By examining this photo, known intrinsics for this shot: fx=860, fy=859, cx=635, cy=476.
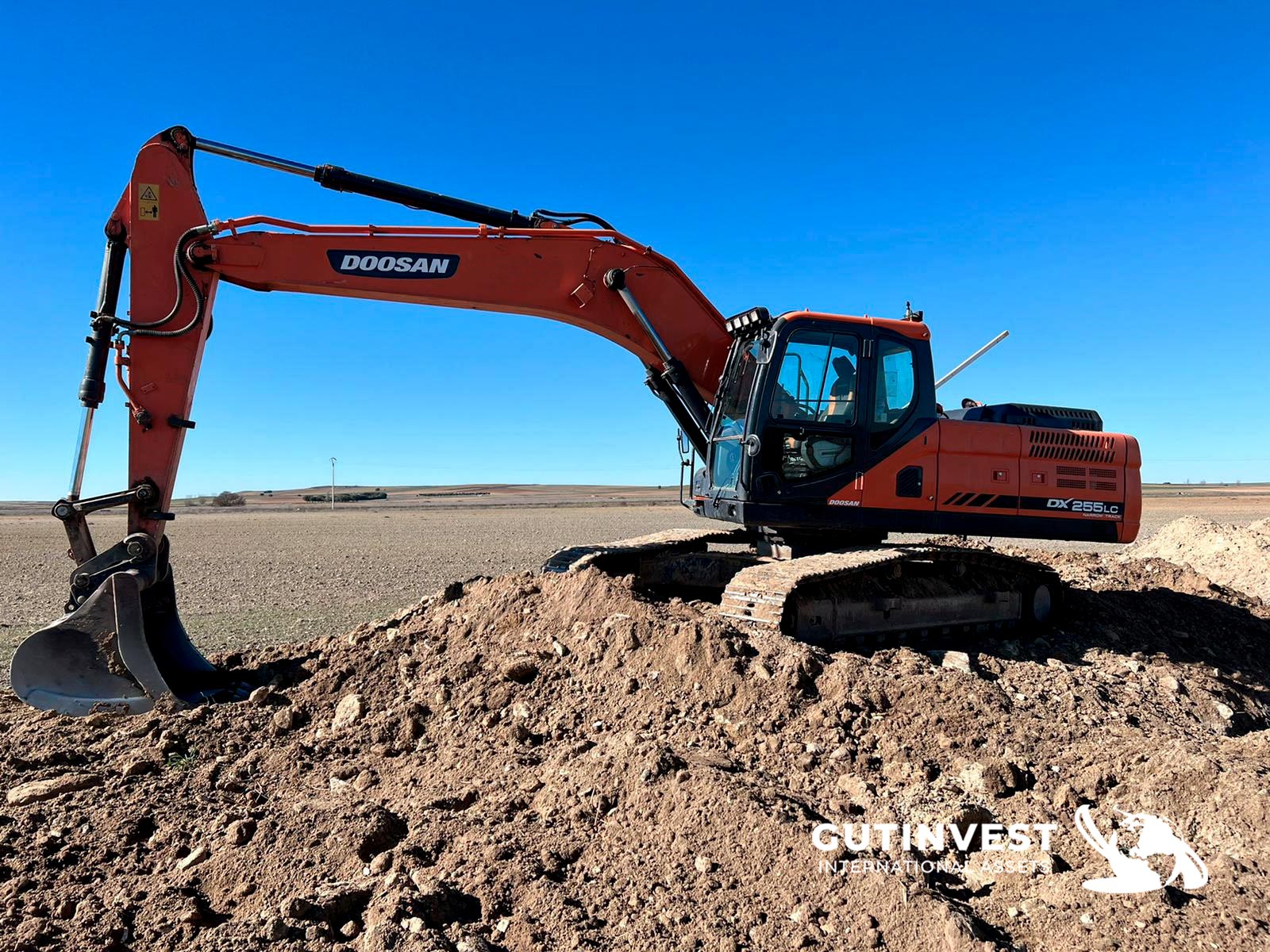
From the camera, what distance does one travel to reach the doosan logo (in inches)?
294

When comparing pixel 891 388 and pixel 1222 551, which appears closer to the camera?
pixel 891 388

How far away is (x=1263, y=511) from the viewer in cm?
4931

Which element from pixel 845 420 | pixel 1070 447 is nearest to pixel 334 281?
pixel 845 420

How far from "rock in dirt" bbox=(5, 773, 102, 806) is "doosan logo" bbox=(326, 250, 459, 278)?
4.32 m

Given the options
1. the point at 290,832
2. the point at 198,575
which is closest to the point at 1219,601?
the point at 290,832

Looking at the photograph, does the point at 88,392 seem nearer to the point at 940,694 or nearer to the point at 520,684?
the point at 520,684

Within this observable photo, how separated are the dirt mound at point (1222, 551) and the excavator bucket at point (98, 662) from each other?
49.4ft

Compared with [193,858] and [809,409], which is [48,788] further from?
[809,409]

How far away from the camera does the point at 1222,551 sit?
15.2 metres

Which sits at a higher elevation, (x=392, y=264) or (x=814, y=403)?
(x=392, y=264)

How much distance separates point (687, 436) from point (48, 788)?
19.2 feet

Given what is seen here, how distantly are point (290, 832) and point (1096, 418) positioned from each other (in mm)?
8772

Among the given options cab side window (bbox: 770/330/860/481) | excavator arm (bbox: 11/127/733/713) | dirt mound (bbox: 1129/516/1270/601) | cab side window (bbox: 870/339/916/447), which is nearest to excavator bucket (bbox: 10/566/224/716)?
excavator arm (bbox: 11/127/733/713)

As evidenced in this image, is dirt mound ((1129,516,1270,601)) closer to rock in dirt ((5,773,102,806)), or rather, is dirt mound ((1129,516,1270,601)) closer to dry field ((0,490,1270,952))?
dry field ((0,490,1270,952))
